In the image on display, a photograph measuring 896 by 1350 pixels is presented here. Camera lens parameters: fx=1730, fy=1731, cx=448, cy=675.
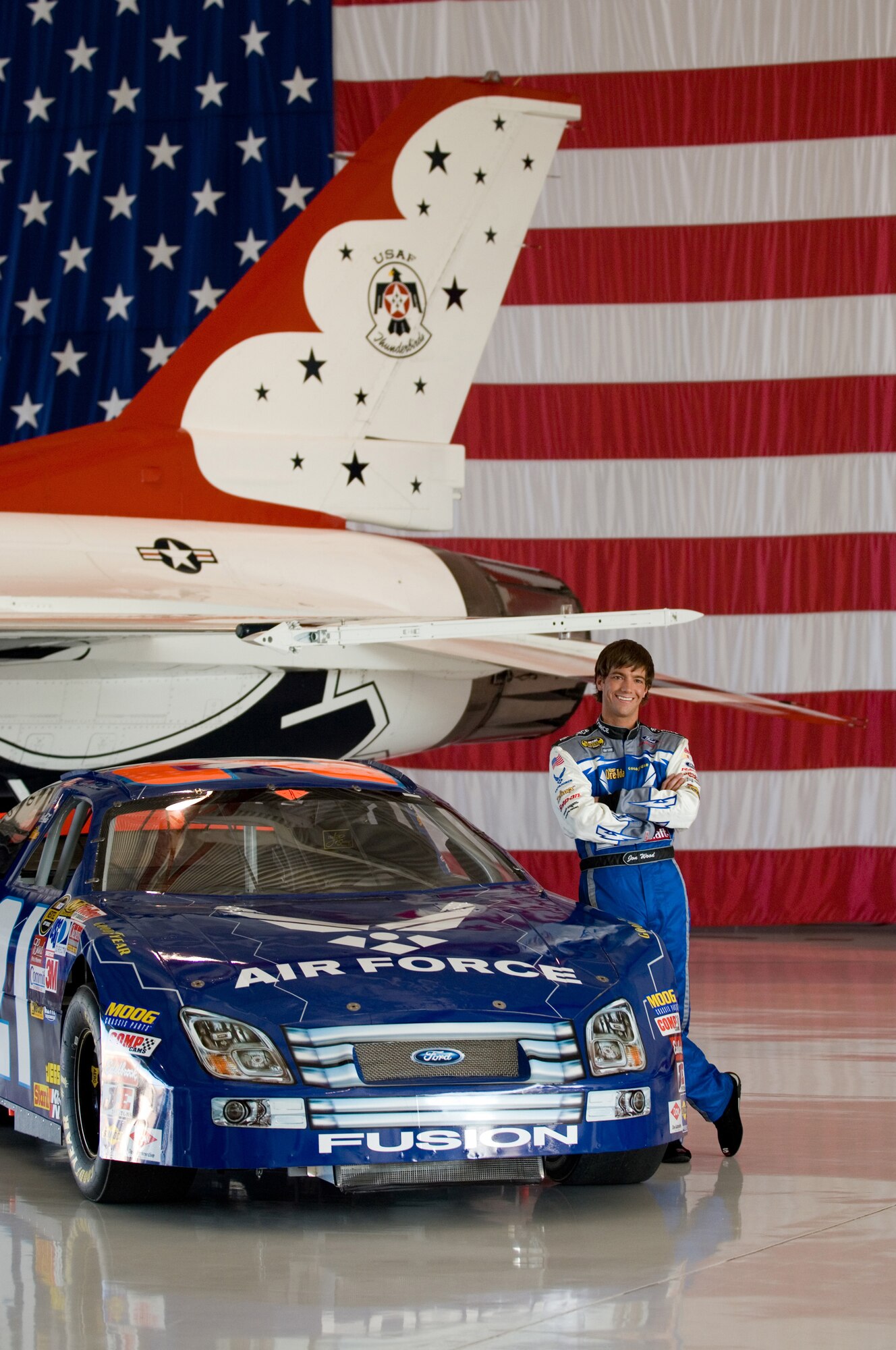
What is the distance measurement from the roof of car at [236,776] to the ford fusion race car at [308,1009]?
0.10ft

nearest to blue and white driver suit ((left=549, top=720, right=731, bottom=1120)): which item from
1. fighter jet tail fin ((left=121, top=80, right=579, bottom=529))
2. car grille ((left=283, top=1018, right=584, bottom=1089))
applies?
car grille ((left=283, top=1018, right=584, bottom=1089))

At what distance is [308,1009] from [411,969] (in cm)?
33

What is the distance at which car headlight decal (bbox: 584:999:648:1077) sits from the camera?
4.36 metres

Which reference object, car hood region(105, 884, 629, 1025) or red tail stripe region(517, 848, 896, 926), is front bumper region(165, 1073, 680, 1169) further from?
red tail stripe region(517, 848, 896, 926)

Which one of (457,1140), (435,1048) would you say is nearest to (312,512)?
(435,1048)

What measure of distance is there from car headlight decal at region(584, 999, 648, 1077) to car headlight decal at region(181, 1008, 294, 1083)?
0.78 m

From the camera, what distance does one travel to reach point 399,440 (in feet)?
37.4

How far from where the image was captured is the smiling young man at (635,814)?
5.27 m

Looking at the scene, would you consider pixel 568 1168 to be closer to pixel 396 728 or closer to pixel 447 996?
pixel 447 996

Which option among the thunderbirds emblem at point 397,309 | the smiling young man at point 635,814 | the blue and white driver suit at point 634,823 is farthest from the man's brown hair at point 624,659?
the thunderbirds emblem at point 397,309

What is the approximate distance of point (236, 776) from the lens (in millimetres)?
5574

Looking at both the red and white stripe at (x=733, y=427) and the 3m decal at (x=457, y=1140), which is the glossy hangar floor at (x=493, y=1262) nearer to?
the 3m decal at (x=457, y=1140)

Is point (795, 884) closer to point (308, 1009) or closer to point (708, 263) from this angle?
point (708, 263)

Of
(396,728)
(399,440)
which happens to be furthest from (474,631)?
(399,440)
